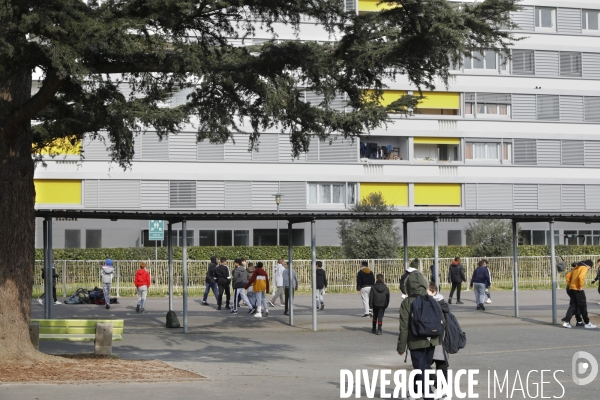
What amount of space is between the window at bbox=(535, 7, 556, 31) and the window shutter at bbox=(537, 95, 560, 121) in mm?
4100

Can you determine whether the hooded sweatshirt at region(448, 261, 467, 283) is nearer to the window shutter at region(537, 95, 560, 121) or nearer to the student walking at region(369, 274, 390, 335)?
the student walking at region(369, 274, 390, 335)

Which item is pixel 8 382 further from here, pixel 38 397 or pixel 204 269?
pixel 204 269

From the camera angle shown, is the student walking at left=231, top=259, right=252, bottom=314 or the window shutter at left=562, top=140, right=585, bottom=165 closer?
the student walking at left=231, top=259, right=252, bottom=314

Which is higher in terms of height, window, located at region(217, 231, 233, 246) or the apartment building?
the apartment building

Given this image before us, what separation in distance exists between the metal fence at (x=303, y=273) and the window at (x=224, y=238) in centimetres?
1091

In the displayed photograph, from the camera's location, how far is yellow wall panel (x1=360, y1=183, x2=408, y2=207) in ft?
166

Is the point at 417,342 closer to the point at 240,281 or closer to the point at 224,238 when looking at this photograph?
the point at 240,281

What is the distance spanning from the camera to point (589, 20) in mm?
53781

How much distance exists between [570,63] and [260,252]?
891 inches

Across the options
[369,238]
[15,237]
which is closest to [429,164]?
[369,238]

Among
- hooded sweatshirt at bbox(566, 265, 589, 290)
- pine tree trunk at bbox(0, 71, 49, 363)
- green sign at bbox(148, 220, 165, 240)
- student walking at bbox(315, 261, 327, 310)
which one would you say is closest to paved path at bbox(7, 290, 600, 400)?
student walking at bbox(315, 261, 327, 310)

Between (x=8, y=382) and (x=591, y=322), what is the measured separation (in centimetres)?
1743

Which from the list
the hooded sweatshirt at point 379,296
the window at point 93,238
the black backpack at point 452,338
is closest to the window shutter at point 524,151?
the window at point 93,238

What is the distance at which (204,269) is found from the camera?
125 feet
